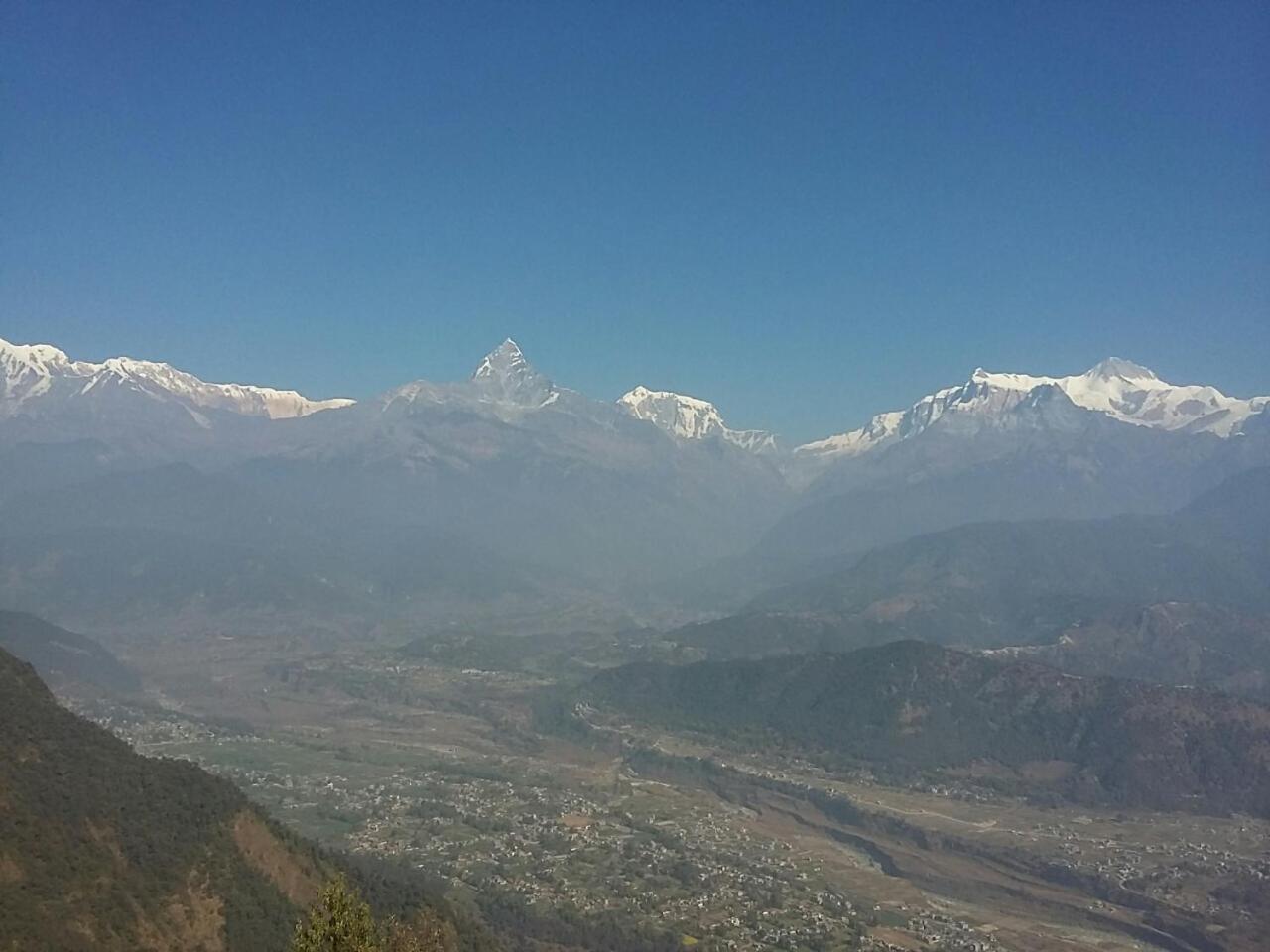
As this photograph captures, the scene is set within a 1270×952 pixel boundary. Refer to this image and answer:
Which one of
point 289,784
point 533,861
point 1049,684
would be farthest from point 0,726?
point 1049,684

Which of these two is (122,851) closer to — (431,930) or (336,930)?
(431,930)

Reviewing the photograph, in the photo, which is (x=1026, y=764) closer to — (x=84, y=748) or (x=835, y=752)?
(x=835, y=752)

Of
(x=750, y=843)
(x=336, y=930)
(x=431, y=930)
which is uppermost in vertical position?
(x=336, y=930)

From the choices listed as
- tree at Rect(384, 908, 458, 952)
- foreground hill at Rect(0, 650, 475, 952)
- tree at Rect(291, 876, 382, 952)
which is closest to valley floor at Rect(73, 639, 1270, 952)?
tree at Rect(384, 908, 458, 952)

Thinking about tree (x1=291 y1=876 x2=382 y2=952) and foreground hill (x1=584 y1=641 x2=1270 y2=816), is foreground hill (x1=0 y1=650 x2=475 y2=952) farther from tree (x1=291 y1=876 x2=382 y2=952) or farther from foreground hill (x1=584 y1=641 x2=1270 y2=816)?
foreground hill (x1=584 y1=641 x2=1270 y2=816)

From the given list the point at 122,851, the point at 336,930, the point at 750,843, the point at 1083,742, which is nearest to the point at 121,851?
the point at 122,851

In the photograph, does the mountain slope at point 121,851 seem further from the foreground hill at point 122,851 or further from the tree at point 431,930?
the tree at point 431,930

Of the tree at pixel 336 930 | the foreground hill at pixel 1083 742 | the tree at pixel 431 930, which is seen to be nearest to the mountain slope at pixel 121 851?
the tree at pixel 431 930

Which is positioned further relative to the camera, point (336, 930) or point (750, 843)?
point (750, 843)
